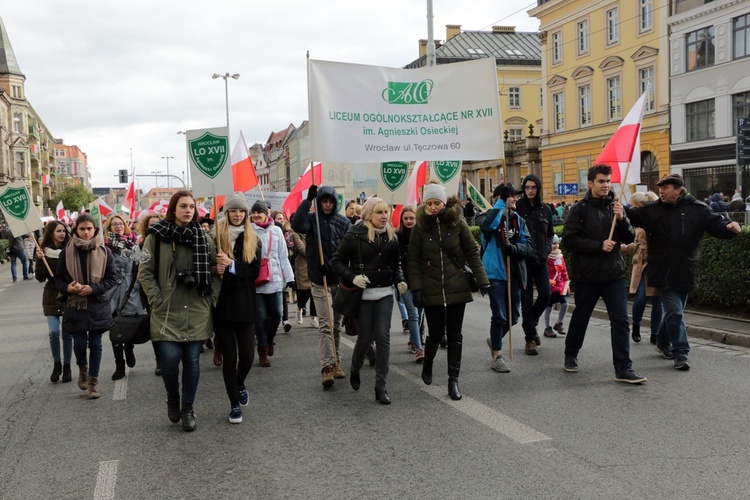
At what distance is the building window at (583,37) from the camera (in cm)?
4455

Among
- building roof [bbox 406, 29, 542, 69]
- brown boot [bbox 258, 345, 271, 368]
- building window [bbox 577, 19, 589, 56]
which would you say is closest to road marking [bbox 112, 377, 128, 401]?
brown boot [bbox 258, 345, 271, 368]

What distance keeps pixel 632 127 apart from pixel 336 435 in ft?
15.1

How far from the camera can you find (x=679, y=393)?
21.7 ft

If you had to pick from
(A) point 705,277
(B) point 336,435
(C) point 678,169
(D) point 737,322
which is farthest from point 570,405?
(C) point 678,169

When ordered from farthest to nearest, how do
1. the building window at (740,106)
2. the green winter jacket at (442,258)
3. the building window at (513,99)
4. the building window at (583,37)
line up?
the building window at (513,99) < the building window at (583,37) < the building window at (740,106) < the green winter jacket at (442,258)

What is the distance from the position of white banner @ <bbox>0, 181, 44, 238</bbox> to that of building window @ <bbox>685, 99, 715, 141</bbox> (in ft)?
106

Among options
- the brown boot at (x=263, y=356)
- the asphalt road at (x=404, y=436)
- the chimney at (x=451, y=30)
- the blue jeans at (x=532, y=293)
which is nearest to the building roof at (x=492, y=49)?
the chimney at (x=451, y=30)

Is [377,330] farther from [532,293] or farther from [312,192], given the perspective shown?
[532,293]

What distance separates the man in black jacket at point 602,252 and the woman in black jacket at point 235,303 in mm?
3031

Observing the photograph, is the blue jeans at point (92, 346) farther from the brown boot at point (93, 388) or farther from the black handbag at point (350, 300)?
the black handbag at point (350, 300)

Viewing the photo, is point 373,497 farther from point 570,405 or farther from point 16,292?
point 16,292

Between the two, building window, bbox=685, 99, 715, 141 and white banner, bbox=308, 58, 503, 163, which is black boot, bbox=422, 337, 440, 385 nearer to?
white banner, bbox=308, 58, 503, 163

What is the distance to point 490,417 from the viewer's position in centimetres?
604

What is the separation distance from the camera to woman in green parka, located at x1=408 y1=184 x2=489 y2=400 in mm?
6641
